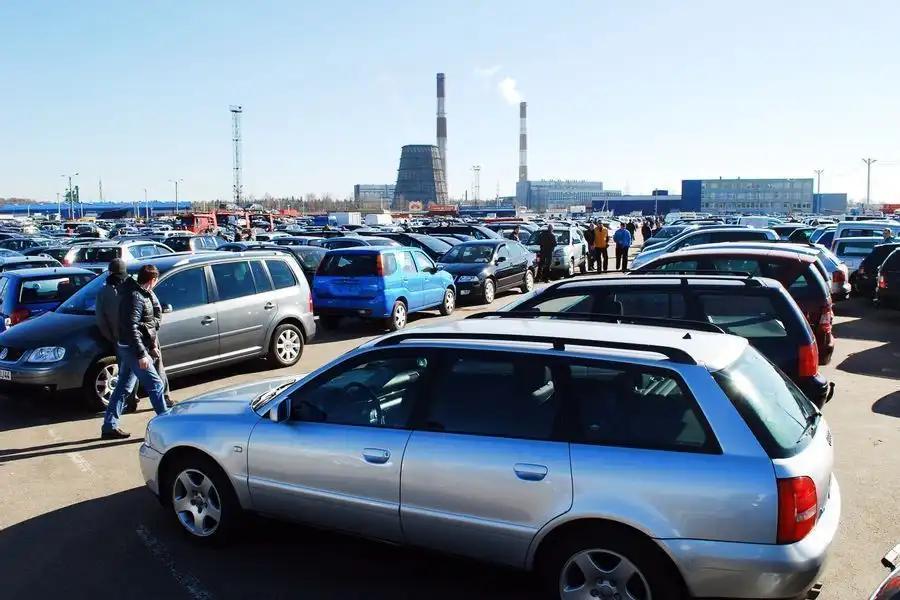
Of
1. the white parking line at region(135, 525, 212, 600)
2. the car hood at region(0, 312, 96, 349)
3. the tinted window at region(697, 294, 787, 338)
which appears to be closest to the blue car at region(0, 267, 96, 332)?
the car hood at region(0, 312, 96, 349)

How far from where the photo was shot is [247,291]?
10.2 metres

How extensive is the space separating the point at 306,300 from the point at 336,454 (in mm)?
6929

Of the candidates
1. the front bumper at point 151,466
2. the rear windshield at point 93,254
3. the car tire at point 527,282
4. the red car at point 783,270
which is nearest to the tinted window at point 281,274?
the red car at point 783,270

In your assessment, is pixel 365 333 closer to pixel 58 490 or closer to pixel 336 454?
pixel 58 490

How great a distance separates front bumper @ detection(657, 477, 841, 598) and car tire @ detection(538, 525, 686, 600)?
0.09 meters

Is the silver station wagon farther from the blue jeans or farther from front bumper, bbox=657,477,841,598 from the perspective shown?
the blue jeans

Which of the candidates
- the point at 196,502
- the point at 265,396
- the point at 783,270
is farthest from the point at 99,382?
the point at 783,270

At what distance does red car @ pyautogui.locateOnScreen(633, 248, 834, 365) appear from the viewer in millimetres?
8383

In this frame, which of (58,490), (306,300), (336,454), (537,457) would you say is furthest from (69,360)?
(537,457)

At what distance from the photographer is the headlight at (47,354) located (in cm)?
811

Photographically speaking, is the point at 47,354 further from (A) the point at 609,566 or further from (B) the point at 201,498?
(A) the point at 609,566

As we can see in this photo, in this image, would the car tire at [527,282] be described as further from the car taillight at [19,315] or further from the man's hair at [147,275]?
the man's hair at [147,275]

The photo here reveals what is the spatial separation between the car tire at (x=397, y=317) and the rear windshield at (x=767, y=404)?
992 centimetres

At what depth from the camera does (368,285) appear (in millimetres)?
13594
